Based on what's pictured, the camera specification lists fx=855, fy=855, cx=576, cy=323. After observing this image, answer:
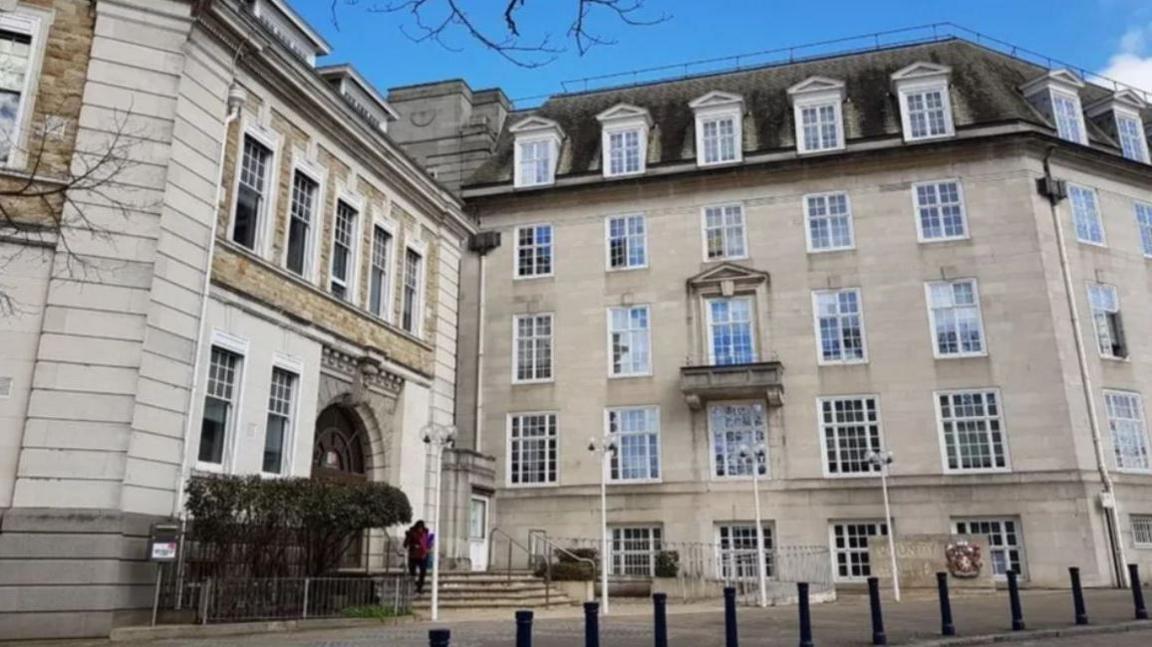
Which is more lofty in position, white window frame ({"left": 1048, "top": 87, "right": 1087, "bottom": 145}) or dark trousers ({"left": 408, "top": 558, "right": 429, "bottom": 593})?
white window frame ({"left": 1048, "top": 87, "right": 1087, "bottom": 145})

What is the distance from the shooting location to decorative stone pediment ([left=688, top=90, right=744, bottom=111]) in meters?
30.5

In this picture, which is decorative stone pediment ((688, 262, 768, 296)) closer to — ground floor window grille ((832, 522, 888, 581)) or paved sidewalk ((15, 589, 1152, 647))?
ground floor window grille ((832, 522, 888, 581))

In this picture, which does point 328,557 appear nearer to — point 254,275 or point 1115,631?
point 254,275

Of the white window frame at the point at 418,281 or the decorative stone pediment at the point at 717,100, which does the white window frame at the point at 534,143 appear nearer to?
the decorative stone pediment at the point at 717,100

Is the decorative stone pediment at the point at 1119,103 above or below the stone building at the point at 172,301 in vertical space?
above

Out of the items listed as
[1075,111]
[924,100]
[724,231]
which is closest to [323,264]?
[724,231]

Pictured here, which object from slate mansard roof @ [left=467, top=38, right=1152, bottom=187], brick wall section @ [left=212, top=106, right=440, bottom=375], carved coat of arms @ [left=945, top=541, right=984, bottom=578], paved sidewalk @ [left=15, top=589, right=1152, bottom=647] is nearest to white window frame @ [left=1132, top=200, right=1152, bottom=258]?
slate mansard roof @ [left=467, top=38, right=1152, bottom=187]

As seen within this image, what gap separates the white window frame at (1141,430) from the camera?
2564 cm

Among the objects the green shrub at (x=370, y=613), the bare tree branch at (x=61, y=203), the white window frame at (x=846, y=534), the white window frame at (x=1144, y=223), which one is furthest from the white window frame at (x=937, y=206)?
the bare tree branch at (x=61, y=203)

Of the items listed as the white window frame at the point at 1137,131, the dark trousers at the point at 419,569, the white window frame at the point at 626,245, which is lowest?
the dark trousers at the point at 419,569

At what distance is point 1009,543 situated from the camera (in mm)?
24891

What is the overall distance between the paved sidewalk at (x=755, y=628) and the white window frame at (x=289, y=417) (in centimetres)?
487

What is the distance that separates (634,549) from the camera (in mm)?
27828

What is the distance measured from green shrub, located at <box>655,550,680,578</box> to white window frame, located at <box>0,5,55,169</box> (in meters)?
18.4
